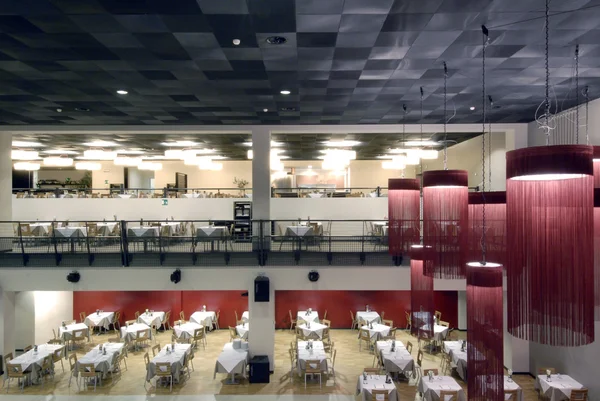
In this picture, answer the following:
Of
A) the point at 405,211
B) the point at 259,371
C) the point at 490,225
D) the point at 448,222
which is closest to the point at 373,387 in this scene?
the point at 259,371

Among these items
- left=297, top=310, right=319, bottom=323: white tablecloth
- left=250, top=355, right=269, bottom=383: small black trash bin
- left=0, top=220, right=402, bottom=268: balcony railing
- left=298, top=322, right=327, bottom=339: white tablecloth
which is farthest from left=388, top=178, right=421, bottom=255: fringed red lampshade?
left=297, top=310, right=319, bottom=323: white tablecloth

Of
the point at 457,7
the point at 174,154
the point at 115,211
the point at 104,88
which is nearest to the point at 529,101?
the point at 457,7

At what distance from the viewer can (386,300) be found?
1513 centimetres

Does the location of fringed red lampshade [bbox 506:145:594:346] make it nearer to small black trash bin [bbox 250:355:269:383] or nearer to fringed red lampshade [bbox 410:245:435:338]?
fringed red lampshade [bbox 410:245:435:338]

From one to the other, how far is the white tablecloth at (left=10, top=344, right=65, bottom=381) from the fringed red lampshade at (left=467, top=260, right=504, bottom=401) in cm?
1022

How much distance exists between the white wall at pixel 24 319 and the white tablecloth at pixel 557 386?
1418cm

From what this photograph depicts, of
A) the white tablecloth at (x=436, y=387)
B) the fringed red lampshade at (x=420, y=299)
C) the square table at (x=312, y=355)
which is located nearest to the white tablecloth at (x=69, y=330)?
the square table at (x=312, y=355)

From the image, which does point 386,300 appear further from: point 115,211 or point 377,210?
point 115,211

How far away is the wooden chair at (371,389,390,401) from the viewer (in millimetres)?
8188

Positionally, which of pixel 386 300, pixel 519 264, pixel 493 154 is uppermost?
pixel 493 154

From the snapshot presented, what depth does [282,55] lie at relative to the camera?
5.90m

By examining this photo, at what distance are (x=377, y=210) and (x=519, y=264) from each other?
1115 centimetres

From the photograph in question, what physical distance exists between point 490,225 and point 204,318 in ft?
37.0

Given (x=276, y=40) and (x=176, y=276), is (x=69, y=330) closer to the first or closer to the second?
(x=176, y=276)
